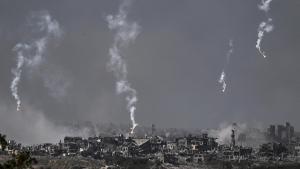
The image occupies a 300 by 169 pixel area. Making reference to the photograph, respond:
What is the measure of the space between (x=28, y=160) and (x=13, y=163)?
1.40m

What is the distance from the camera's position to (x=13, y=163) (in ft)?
193

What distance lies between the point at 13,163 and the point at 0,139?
146 inches

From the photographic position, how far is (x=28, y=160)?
59031mm

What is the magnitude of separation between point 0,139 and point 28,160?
4.22 meters

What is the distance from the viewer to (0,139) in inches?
2205
